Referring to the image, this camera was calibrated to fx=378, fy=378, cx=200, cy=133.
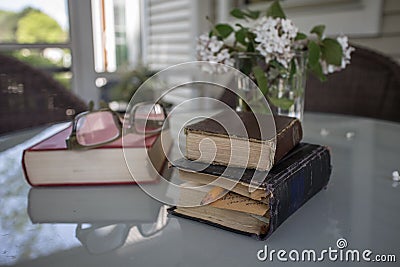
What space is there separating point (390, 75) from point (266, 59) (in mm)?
803

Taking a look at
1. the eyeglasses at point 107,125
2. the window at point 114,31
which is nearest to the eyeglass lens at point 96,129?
the eyeglasses at point 107,125

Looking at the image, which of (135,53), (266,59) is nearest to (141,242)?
(266,59)

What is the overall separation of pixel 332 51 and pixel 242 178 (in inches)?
20.7

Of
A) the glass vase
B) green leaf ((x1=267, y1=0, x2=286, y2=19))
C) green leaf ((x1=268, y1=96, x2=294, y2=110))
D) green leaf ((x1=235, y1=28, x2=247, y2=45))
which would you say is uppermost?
green leaf ((x1=267, y1=0, x2=286, y2=19))

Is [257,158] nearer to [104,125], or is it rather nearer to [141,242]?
[141,242]

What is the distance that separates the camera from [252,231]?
0.48 meters

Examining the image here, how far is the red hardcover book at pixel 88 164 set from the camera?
0.64m

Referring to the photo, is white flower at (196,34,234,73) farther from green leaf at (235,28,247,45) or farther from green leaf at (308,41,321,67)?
green leaf at (308,41,321,67)

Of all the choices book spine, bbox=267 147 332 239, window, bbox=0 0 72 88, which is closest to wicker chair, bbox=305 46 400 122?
book spine, bbox=267 147 332 239

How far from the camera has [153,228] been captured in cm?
51

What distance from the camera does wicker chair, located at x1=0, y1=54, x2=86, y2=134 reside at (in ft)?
4.65

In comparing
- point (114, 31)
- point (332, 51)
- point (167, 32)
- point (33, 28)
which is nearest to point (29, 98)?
point (332, 51)

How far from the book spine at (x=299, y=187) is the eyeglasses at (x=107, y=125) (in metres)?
0.31

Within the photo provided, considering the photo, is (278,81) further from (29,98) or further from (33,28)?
(33,28)
